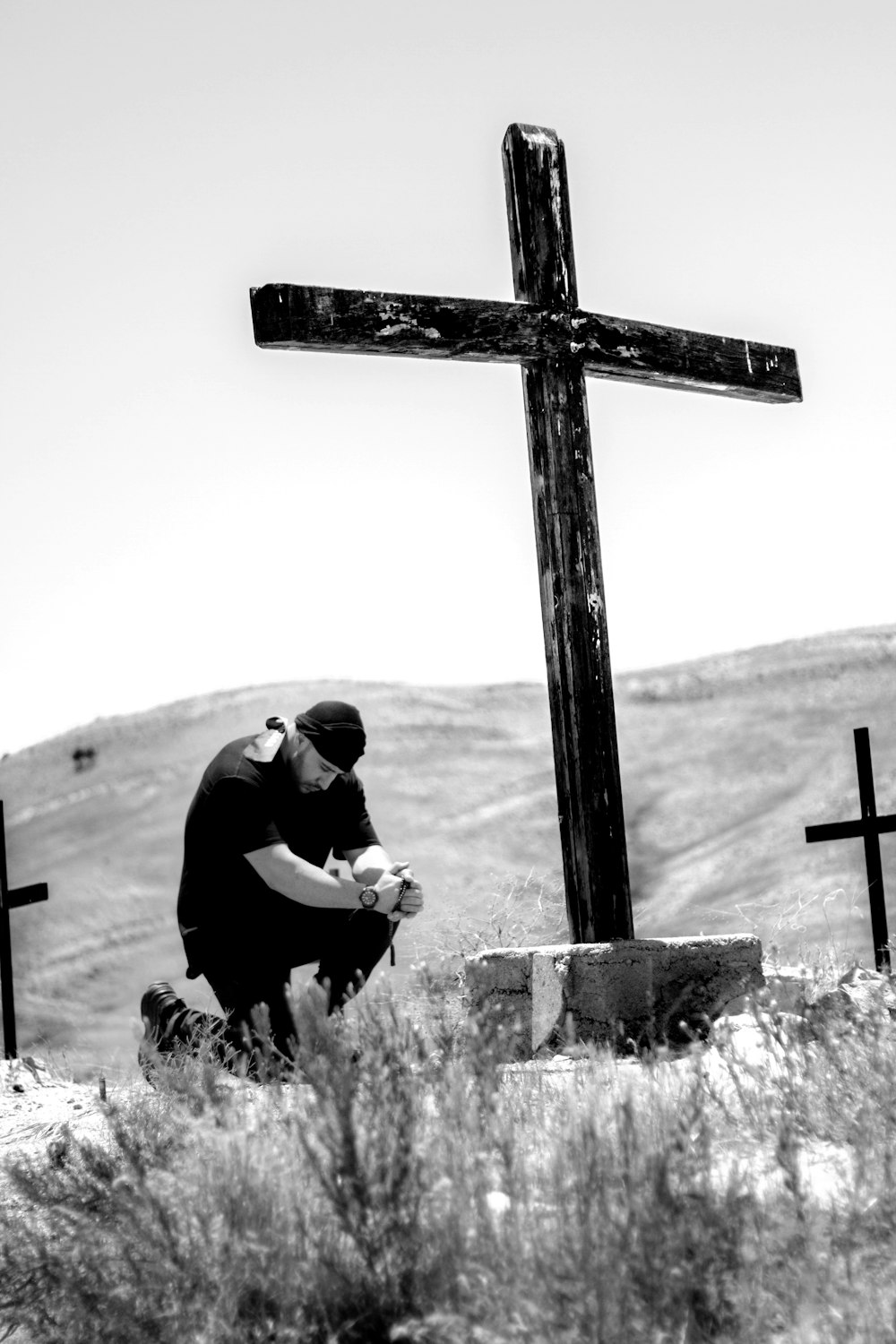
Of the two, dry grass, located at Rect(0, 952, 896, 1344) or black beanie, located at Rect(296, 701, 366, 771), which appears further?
black beanie, located at Rect(296, 701, 366, 771)

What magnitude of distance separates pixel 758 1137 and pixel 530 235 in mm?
3806

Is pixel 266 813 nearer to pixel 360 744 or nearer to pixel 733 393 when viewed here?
pixel 360 744

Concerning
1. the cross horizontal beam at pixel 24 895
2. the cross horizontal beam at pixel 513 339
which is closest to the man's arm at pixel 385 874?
the cross horizontal beam at pixel 513 339

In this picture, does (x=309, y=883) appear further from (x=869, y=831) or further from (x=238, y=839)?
(x=869, y=831)

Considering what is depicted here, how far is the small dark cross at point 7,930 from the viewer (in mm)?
8570

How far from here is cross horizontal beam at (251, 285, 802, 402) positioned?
16.7 ft

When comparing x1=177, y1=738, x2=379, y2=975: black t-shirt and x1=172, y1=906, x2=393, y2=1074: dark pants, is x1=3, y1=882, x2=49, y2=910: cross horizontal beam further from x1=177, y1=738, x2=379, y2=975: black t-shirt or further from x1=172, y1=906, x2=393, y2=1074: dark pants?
x1=172, y1=906, x2=393, y2=1074: dark pants

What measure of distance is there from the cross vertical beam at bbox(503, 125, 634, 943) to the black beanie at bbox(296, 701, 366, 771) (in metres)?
0.82

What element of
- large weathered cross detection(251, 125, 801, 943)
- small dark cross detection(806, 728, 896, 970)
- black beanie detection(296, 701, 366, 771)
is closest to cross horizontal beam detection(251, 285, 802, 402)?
large weathered cross detection(251, 125, 801, 943)

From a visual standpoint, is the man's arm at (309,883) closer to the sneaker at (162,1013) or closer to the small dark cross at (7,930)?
the sneaker at (162,1013)

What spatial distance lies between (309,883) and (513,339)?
2.32 meters

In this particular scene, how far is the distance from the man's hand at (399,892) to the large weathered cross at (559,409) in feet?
2.10

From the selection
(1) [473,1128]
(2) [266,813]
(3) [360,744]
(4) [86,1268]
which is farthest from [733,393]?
(4) [86,1268]

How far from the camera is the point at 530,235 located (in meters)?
5.66
